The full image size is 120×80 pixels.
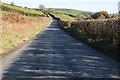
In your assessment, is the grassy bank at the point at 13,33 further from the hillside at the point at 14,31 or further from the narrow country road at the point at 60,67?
the narrow country road at the point at 60,67

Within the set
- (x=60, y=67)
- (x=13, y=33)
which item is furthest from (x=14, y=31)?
(x=60, y=67)

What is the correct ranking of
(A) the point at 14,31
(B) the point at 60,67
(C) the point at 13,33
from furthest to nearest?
(A) the point at 14,31 → (C) the point at 13,33 → (B) the point at 60,67

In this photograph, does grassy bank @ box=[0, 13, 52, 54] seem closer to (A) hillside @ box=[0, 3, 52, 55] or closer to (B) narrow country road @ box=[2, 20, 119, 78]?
(A) hillside @ box=[0, 3, 52, 55]

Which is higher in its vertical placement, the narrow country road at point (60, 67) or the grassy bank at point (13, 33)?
the grassy bank at point (13, 33)

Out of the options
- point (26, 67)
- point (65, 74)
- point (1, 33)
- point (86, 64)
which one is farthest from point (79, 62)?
point (1, 33)

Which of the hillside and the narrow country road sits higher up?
the hillside

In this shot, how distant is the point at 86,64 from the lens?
813 cm

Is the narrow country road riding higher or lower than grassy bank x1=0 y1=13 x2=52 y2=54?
lower

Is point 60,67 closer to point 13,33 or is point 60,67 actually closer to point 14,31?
point 13,33

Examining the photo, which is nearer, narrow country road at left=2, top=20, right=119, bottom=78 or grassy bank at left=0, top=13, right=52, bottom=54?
narrow country road at left=2, top=20, right=119, bottom=78

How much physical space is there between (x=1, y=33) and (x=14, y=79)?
1080cm

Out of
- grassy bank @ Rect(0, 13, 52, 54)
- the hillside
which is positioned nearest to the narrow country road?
the hillside

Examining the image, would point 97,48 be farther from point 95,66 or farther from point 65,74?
point 65,74

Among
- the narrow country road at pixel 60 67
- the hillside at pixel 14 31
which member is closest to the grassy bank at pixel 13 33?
the hillside at pixel 14 31
